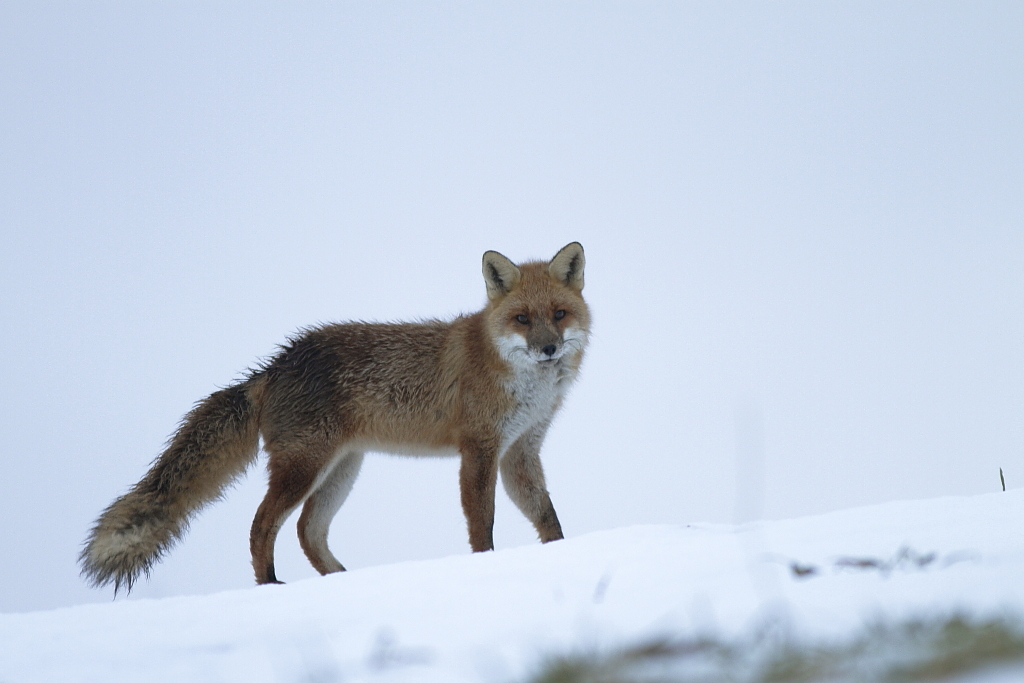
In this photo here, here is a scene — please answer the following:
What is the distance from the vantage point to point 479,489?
20.3 ft

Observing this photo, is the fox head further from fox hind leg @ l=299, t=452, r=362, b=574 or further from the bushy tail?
the bushy tail

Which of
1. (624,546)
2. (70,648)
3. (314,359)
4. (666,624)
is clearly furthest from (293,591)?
(314,359)

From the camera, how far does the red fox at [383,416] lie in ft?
20.3

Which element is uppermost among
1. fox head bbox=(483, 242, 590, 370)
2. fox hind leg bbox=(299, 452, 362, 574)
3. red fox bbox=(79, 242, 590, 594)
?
fox head bbox=(483, 242, 590, 370)

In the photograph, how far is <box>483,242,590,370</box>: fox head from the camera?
6398mm

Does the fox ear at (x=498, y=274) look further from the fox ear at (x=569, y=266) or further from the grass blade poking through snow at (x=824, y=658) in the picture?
the grass blade poking through snow at (x=824, y=658)

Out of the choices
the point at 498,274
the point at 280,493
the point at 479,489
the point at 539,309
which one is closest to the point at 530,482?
the point at 479,489

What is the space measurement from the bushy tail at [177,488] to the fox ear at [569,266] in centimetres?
240

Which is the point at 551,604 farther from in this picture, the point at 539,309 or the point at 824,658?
the point at 539,309

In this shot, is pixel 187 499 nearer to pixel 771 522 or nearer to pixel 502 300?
pixel 502 300

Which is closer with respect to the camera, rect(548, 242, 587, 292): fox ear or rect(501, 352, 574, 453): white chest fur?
rect(501, 352, 574, 453): white chest fur

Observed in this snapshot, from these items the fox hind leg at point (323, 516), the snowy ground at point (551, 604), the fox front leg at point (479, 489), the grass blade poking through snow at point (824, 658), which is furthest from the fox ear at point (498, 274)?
the grass blade poking through snow at point (824, 658)

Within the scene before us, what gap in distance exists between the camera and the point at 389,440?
6719 mm

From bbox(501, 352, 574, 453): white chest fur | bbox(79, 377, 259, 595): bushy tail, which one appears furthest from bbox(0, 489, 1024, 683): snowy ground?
bbox(501, 352, 574, 453): white chest fur
